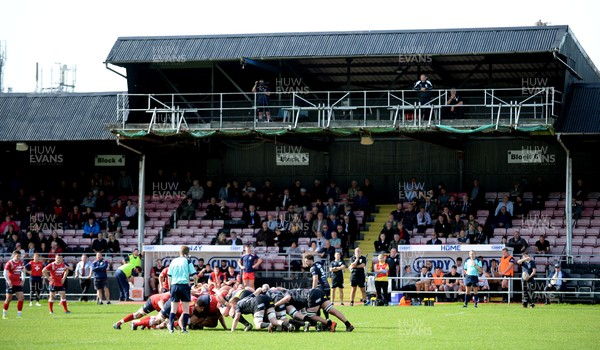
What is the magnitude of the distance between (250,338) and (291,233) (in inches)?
684

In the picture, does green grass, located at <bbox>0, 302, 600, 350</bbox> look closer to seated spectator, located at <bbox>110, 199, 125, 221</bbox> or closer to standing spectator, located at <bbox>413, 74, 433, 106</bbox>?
standing spectator, located at <bbox>413, 74, 433, 106</bbox>

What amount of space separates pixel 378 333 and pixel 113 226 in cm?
2030

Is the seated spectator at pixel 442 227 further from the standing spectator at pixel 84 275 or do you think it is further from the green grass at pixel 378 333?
the standing spectator at pixel 84 275

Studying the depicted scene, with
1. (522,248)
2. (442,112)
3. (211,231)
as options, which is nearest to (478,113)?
(442,112)

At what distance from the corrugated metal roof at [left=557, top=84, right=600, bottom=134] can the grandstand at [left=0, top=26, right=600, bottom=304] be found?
6cm

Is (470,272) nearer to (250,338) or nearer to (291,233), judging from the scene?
(291,233)

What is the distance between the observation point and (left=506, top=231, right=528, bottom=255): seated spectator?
32719 mm

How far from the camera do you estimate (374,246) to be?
35500 mm

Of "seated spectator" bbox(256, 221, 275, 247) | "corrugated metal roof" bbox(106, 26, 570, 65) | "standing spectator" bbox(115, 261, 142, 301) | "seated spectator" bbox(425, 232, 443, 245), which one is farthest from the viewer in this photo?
"seated spectator" bbox(256, 221, 275, 247)

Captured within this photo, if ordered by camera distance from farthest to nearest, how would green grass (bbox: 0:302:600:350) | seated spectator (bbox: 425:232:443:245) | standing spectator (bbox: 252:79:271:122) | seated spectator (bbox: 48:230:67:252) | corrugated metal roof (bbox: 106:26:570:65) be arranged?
seated spectator (bbox: 48:230:67:252), standing spectator (bbox: 252:79:271:122), corrugated metal roof (bbox: 106:26:570:65), seated spectator (bbox: 425:232:443:245), green grass (bbox: 0:302:600:350)

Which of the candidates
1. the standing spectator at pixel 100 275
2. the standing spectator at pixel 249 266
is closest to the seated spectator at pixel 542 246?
the standing spectator at pixel 249 266

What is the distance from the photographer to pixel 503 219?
1372 inches

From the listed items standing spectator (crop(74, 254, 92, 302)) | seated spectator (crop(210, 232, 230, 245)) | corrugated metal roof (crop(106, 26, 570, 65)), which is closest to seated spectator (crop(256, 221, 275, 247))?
seated spectator (crop(210, 232, 230, 245))

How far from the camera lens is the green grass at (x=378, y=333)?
17.2m
